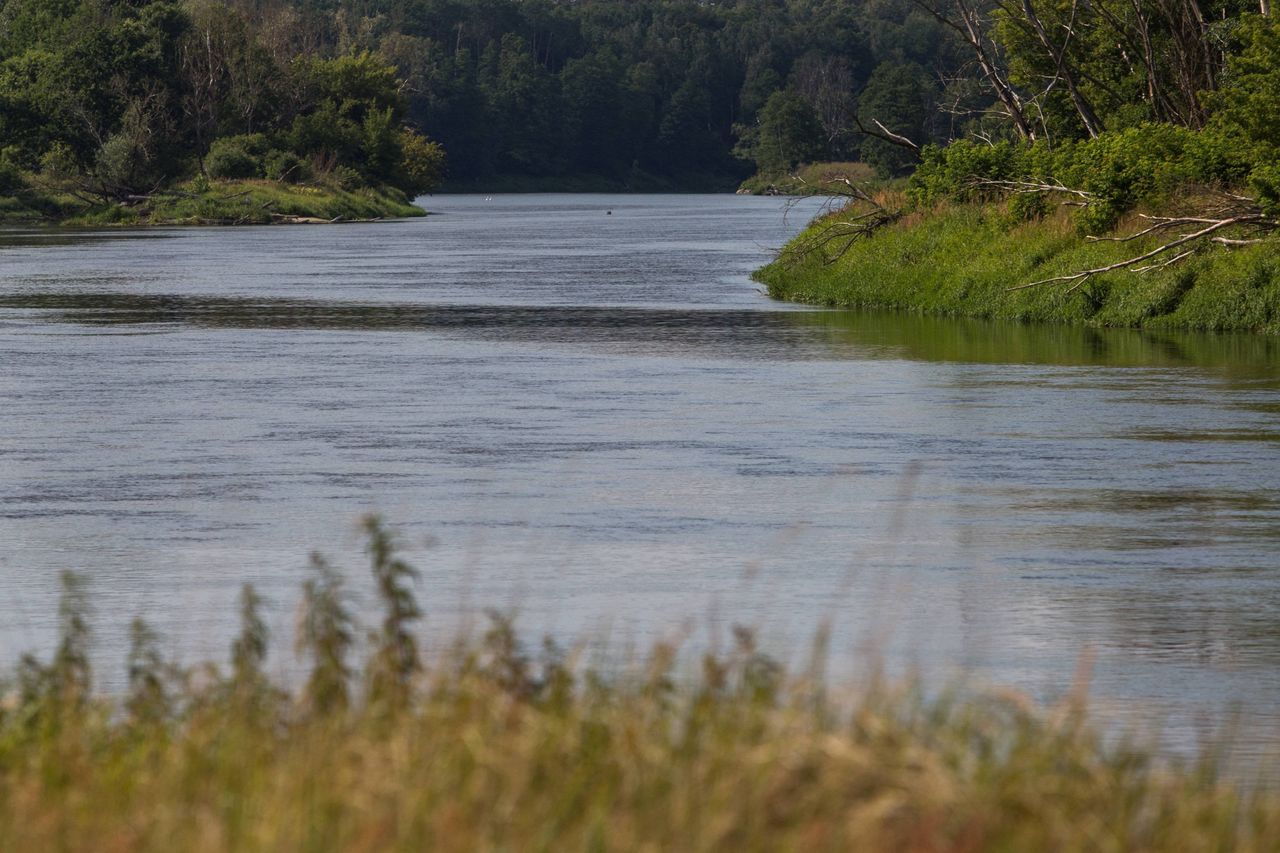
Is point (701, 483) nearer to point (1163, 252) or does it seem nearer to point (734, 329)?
point (734, 329)

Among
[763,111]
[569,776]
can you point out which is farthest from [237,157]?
[569,776]

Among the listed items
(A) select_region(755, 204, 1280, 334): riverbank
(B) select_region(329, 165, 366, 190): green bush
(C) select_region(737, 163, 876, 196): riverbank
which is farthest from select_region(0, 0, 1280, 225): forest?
(C) select_region(737, 163, 876, 196): riverbank

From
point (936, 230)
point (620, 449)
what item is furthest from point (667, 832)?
point (936, 230)

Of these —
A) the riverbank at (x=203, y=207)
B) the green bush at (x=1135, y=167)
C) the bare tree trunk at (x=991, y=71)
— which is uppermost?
the bare tree trunk at (x=991, y=71)

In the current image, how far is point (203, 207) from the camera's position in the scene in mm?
100250

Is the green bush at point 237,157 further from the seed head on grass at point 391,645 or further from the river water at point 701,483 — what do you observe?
the seed head on grass at point 391,645

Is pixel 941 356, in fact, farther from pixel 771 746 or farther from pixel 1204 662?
pixel 771 746

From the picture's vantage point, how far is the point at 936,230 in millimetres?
39125

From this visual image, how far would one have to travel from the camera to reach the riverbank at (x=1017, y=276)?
31031mm

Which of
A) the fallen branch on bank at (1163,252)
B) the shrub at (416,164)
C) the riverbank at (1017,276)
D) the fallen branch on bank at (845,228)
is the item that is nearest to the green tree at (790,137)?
the shrub at (416,164)

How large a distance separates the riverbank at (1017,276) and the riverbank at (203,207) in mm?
59462

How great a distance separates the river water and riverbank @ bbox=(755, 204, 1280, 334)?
1.20 metres

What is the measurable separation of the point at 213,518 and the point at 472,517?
173 cm

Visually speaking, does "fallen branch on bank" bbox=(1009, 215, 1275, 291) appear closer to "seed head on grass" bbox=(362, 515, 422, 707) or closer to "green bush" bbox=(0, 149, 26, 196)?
"seed head on grass" bbox=(362, 515, 422, 707)
